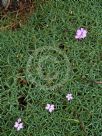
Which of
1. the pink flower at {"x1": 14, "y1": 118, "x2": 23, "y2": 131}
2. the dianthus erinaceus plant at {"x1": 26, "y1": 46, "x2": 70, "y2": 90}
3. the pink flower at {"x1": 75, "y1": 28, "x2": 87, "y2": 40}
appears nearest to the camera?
the pink flower at {"x1": 14, "y1": 118, "x2": 23, "y2": 131}

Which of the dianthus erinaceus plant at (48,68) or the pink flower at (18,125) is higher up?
the dianthus erinaceus plant at (48,68)

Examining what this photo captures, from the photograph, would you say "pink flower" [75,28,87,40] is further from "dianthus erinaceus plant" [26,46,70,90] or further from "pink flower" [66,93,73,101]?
"pink flower" [66,93,73,101]

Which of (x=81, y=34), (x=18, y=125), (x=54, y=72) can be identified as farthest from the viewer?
(x=81, y=34)

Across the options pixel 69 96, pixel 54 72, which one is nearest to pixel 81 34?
pixel 54 72

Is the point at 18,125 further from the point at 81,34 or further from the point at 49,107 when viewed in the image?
the point at 81,34

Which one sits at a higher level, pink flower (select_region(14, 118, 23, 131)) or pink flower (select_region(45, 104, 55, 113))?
pink flower (select_region(45, 104, 55, 113))

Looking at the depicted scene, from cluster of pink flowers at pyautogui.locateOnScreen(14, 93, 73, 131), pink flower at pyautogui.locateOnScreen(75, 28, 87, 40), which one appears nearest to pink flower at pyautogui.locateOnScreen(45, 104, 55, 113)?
cluster of pink flowers at pyautogui.locateOnScreen(14, 93, 73, 131)

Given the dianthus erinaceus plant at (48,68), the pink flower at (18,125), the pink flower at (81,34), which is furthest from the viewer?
the pink flower at (81,34)

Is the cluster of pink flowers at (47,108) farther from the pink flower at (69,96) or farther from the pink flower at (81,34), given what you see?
the pink flower at (81,34)

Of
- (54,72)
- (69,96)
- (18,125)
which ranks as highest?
(54,72)

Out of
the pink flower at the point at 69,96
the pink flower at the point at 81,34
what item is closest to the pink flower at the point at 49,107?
the pink flower at the point at 69,96
